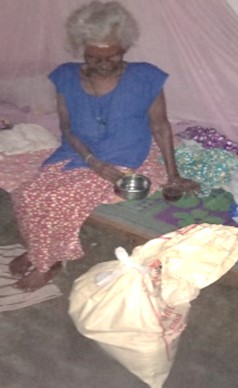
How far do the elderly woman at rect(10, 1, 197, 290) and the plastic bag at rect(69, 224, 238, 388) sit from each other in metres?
0.48

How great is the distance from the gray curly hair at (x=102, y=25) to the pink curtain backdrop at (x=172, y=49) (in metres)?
0.72

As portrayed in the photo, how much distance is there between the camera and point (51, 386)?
1.85 metres

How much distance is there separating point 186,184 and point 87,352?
93 cm

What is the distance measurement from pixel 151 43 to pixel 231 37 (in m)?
0.55

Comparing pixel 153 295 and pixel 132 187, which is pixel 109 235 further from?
pixel 153 295

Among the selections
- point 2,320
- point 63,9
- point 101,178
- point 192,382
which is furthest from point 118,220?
point 63,9

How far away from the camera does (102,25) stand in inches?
88.9

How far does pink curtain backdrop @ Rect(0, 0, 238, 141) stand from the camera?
116 inches

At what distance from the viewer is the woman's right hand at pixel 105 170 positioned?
241cm

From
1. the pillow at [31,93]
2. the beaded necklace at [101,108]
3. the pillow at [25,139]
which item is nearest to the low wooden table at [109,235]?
the beaded necklace at [101,108]

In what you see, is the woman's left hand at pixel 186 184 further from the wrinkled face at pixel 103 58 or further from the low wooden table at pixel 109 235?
the wrinkled face at pixel 103 58

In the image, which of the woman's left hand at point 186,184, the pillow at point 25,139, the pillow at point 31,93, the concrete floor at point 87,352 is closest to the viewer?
the concrete floor at point 87,352

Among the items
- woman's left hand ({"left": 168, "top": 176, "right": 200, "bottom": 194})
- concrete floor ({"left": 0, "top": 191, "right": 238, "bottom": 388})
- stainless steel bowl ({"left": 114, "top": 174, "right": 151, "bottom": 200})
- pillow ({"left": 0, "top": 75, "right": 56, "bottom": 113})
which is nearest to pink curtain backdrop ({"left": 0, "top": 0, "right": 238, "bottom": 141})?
pillow ({"left": 0, "top": 75, "right": 56, "bottom": 113})

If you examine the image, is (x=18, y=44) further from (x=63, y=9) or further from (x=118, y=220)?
(x=118, y=220)
